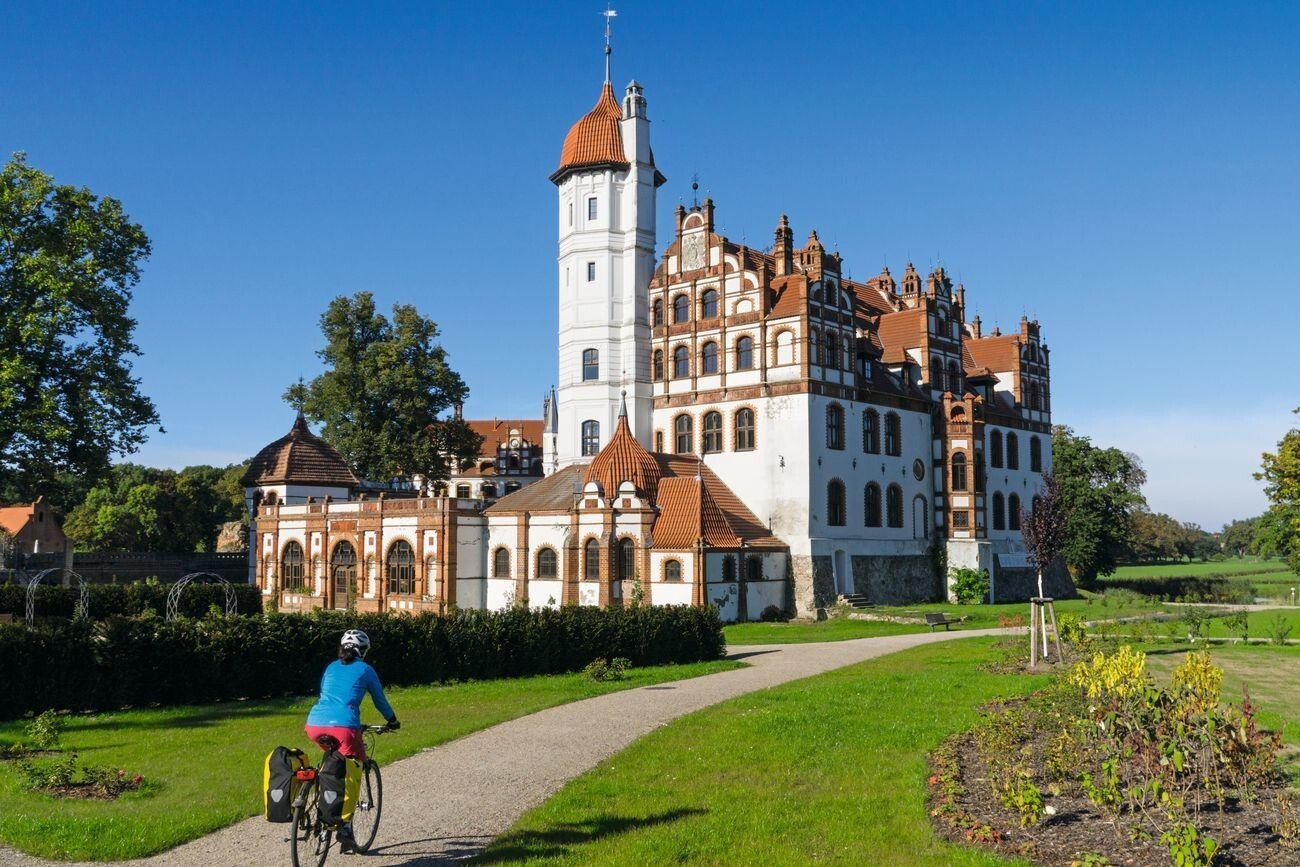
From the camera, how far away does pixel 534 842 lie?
10.8 metres

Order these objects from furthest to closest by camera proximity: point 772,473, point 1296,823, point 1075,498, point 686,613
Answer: point 1075,498
point 772,473
point 686,613
point 1296,823

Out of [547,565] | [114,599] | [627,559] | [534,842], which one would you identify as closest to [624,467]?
[627,559]

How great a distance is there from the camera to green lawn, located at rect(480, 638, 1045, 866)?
34.6ft

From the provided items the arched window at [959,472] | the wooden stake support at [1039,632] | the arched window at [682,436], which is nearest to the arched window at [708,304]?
the arched window at [682,436]

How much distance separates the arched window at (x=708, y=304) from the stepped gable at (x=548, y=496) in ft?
29.7

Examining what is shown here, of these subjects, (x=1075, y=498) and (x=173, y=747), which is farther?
(x=1075, y=498)

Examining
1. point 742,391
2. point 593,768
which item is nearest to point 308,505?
point 742,391

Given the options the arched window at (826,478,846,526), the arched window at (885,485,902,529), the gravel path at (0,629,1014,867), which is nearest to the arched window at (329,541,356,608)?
the arched window at (826,478,846,526)

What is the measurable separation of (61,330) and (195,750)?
30.8 meters

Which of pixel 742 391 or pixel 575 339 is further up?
pixel 575 339

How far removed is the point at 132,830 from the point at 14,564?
1939 inches

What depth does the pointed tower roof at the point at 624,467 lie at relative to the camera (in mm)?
43875

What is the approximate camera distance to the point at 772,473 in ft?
152

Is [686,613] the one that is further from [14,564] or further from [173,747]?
[14,564]
